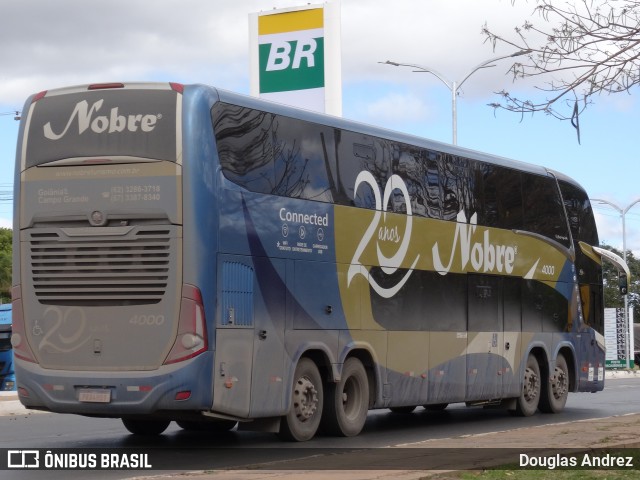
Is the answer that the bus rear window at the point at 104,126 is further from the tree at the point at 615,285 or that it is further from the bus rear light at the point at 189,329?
the tree at the point at 615,285

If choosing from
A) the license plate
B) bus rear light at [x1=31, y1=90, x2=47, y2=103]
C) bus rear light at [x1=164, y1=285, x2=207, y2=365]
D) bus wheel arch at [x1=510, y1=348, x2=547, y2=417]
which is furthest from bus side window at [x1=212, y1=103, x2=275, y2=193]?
bus wheel arch at [x1=510, y1=348, x2=547, y2=417]

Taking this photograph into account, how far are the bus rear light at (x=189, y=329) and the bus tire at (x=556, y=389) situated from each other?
10298 millimetres

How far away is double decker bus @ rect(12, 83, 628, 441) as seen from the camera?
13.9 metres

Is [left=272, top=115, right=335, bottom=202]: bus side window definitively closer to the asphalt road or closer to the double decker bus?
the double decker bus

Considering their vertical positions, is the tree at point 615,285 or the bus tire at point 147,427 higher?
the tree at point 615,285

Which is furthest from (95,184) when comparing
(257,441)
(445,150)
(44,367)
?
(445,150)

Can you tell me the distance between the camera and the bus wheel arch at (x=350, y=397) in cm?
1645

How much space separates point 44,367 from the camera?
1431 centimetres

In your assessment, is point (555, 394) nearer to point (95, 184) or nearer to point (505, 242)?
point (505, 242)

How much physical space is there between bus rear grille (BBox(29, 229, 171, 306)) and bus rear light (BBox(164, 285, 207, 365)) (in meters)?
0.31

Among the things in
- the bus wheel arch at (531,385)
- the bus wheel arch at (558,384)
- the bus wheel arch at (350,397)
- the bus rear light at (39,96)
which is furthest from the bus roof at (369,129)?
the bus wheel arch at (558,384)

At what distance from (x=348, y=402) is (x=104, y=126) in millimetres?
5237

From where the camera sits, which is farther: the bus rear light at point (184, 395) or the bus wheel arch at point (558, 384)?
the bus wheel arch at point (558, 384)

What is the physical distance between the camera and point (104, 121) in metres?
14.3
